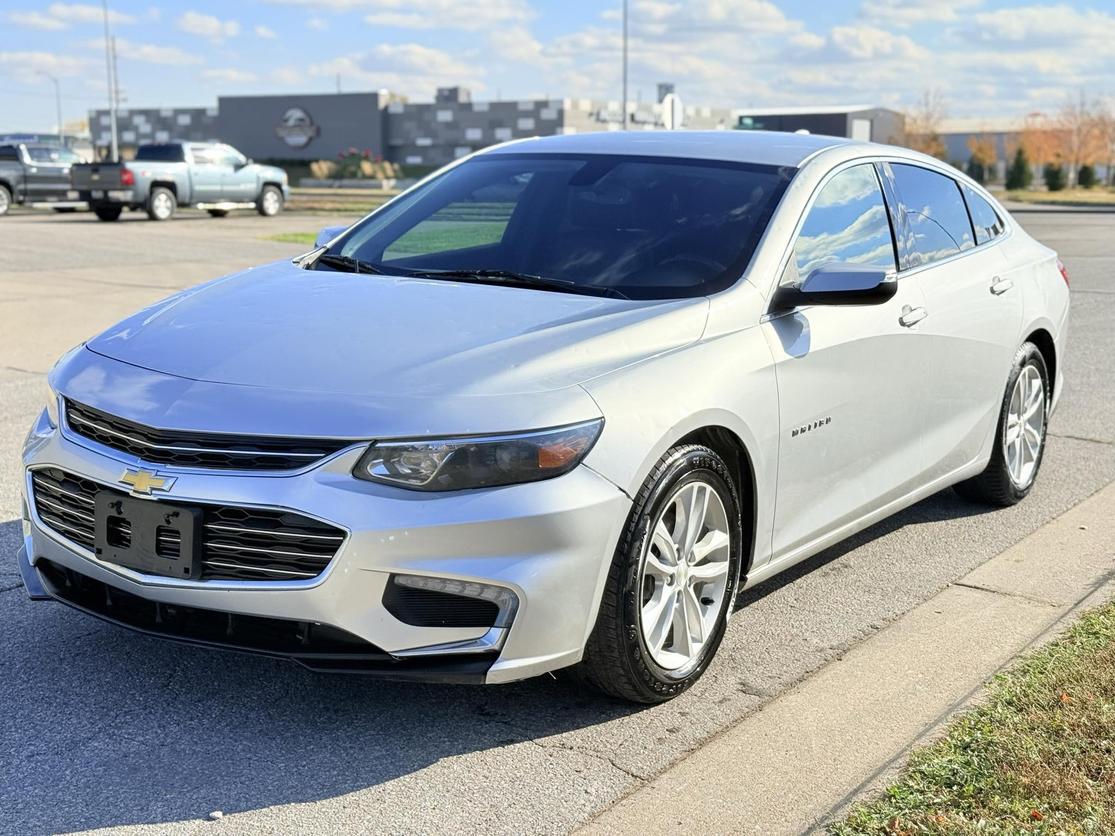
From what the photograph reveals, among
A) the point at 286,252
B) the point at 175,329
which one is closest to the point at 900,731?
the point at 175,329

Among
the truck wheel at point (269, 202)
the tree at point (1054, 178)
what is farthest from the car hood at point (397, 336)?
the tree at point (1054, 178)

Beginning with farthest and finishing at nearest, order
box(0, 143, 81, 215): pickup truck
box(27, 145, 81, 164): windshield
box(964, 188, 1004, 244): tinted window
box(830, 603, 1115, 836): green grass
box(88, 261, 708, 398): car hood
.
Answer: box(27, 145, 81, 164): windshield → box(0, 143, 81, 215): pickup truck → box(964, 188, 1004, 244): tinted window → box(88, 261, 708, 398): car hood → box(830, 603, 1115, 836): green grass

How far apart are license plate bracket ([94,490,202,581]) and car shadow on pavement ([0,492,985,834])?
49 centimetres

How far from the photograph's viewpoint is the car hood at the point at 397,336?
3605 mm

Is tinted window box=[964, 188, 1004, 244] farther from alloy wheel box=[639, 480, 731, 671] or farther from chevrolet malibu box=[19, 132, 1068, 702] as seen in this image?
alloy wheel box=[639, 480, 731, 671]

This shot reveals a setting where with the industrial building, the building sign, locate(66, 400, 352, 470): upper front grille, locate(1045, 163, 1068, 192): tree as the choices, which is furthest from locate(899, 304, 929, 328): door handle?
the building sign

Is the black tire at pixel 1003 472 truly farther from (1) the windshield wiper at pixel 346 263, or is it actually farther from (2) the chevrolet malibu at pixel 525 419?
(1) the windshield wiper at pixel 346 263

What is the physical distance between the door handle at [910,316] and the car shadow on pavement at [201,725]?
1.97 metres

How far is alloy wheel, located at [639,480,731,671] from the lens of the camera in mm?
3877

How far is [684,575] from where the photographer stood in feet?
13.1

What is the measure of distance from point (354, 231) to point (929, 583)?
2.69 metres

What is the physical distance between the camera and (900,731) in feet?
12.6

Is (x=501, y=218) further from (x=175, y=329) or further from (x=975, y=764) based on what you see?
(x=975, y=764)

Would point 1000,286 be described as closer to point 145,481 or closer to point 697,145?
point 697,145
